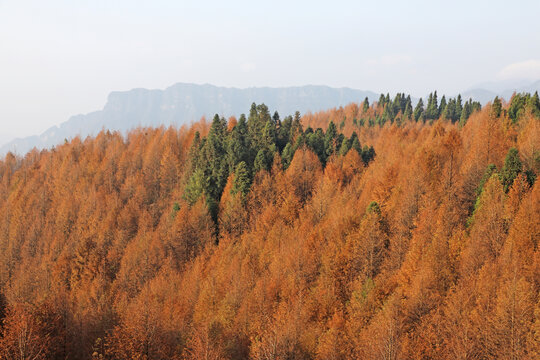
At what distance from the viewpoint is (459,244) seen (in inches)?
1548

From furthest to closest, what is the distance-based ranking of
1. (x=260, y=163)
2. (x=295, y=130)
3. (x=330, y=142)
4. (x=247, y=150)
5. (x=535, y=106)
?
(x=295, y=130) → (x=330, y=142) → (x=247, y=150) → (x=260, y=163) → (x=535, y=106)

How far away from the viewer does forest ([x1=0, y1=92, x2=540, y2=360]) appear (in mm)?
32188

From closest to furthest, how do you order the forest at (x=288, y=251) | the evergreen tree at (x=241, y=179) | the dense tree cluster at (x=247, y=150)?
the forest at (x=288, y=251), the evergreen tree at (x=241, y=179), the dense tree cluster at (x=247, y=150)

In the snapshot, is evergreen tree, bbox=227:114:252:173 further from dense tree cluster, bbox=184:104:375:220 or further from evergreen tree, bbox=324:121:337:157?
evergreen tree, bbox=324:121:337:157

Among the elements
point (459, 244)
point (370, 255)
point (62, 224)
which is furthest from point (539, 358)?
point (62, 224)

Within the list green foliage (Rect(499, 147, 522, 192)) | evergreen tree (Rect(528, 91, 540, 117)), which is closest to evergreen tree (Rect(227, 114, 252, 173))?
green foliage (Rect(499, 147, 522, 192))

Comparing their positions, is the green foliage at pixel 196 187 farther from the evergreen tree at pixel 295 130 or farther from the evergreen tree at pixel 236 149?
the evergreen tree at pixel 295 130

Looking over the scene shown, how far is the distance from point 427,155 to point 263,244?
2974cm

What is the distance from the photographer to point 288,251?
167ft

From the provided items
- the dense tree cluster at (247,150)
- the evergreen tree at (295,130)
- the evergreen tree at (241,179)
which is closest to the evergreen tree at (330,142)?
the dense tree cluster at (247,150)

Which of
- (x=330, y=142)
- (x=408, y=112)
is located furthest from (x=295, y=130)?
(x=408, y=112)

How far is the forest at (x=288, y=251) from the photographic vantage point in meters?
32.2

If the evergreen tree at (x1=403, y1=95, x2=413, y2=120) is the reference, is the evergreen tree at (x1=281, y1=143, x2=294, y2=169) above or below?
below

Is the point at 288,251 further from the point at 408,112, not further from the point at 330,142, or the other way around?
the point at 408,112
